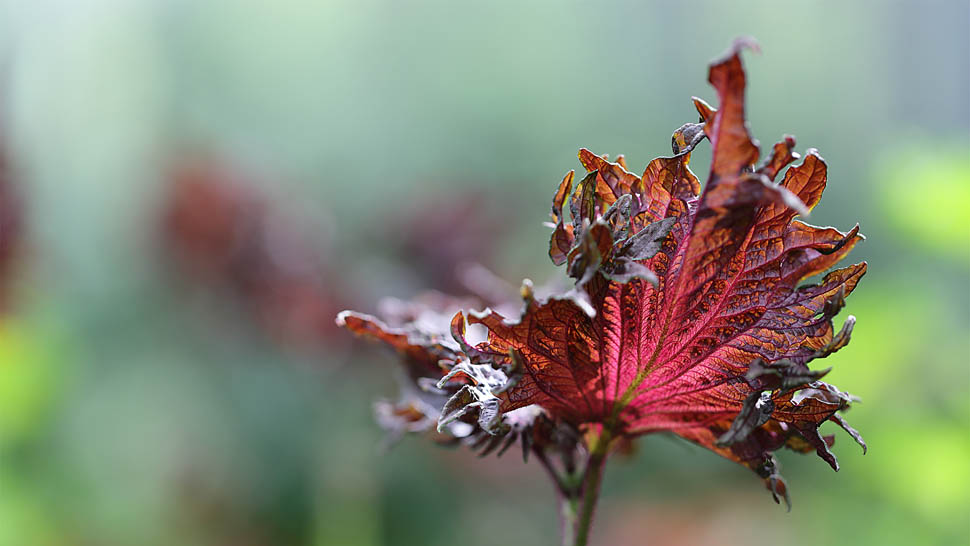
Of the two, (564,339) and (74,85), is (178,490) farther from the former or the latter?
(564,339)

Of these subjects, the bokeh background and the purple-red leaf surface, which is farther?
the bokeh background

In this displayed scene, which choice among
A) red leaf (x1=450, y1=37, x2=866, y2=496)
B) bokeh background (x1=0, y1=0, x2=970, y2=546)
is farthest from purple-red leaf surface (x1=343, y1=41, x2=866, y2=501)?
bokeh background (x1=0, y1=0, x2=970, y2=546)

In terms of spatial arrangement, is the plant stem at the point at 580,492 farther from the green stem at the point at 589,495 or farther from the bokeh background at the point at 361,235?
the bokeh background at the point at 361,235

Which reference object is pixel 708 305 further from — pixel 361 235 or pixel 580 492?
pixel 361 235

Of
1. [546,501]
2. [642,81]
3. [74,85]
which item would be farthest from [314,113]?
[546,501]

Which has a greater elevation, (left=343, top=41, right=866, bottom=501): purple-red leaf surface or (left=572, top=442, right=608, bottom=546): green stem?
(left=343, top=41, right=866, bottom=501): purple-red leaf surface

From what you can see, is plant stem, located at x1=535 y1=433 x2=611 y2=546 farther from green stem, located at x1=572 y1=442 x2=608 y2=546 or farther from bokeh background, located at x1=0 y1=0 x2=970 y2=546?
bokeh background, located at x1=0 y1=0 x2=970 y2=546

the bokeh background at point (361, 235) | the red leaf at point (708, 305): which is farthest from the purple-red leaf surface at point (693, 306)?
the bokeh background at point (361, 235)

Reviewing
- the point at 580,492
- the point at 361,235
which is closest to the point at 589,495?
the point at 580,492

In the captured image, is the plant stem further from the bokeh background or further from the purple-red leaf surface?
the bokeh background
